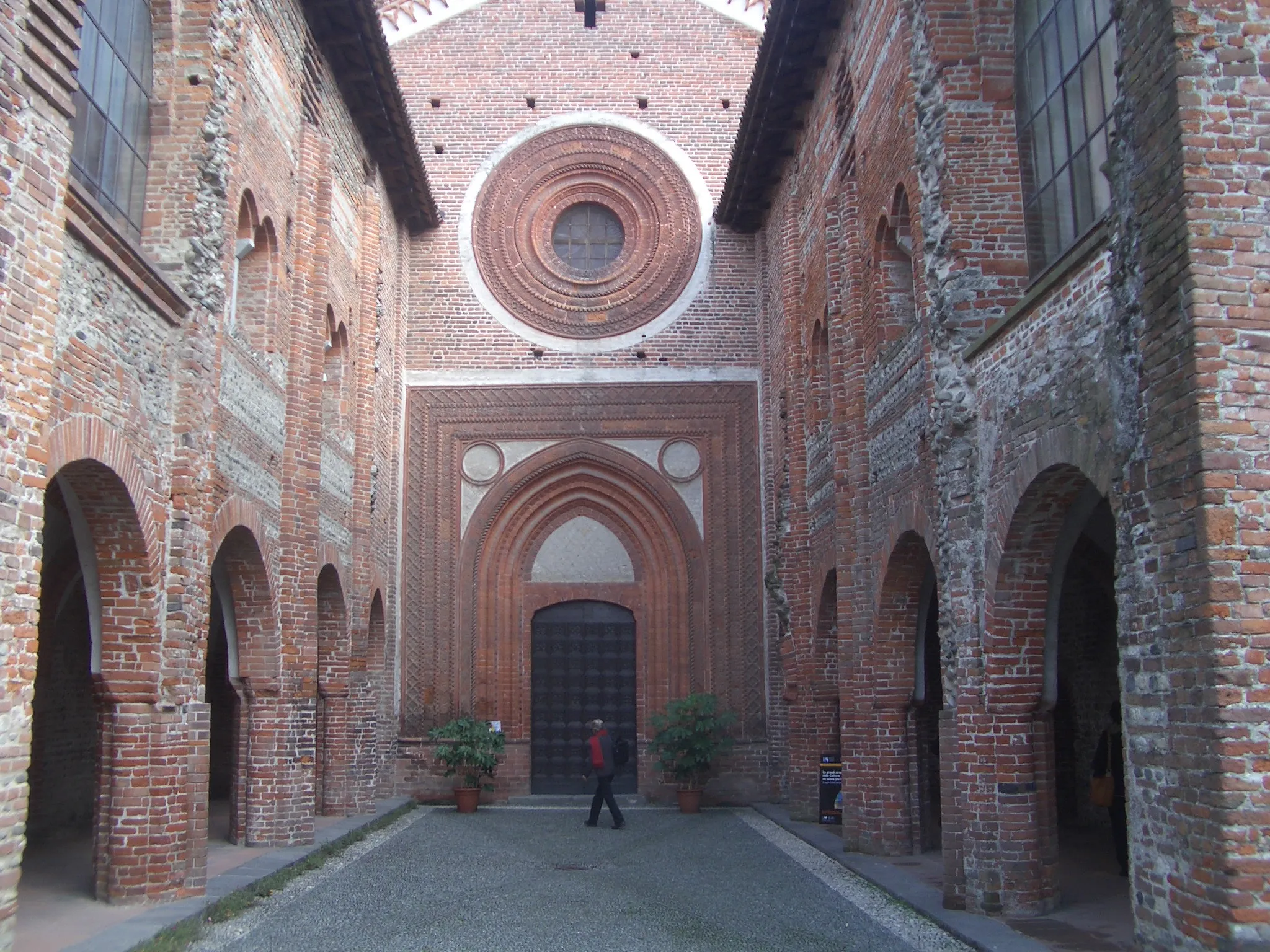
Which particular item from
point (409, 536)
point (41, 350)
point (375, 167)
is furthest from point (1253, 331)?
point (409, 536)

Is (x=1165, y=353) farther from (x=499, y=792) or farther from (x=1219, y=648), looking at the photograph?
(x=499, y=792)

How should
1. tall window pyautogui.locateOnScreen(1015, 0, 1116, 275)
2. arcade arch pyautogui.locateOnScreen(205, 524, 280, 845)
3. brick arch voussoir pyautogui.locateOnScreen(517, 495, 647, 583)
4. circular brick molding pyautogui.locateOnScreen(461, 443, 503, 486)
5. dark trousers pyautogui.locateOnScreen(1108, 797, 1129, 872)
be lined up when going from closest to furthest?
tall window pyautogui.locateOnScreen(1015, 0, 1116, 275) → dark trousers pyautogui.locateOnScreen(1108, 797, 1129, 872) → arcade arch pyautogui.locateOnScreen(205, 524, 280, 845) → circular brick molding pyautogui.locateOnScreen(461, 443, 503, 486) → brick arch voussoir pyautogui.locateOnScreen(517, 495, 647, 583)

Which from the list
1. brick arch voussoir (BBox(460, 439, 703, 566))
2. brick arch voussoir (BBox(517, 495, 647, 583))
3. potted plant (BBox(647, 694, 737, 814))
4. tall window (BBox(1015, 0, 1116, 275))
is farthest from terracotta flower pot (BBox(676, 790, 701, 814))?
tall window (BBox(1015, 0, 1116, 275))

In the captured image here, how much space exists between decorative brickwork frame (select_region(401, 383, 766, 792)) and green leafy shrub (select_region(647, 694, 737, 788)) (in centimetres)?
135

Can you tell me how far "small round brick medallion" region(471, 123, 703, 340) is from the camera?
20.0 m

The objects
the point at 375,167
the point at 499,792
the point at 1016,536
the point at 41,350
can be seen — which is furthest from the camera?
the point at 499,792

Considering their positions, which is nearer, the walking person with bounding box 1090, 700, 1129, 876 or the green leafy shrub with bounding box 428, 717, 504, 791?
the walking person with bounding box 1090, 700, 1129, 876

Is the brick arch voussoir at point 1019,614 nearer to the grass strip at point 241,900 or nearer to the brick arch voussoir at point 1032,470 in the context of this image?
the brick arch voussoir at point 1032,470

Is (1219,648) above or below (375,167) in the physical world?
below

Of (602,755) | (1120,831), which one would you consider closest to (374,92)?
(602,755)

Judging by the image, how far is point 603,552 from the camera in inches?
786

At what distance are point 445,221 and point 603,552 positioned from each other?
20.2ft

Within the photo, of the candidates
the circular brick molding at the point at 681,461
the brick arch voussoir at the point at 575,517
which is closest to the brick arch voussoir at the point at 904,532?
the circular brick molding at the point at 681,461

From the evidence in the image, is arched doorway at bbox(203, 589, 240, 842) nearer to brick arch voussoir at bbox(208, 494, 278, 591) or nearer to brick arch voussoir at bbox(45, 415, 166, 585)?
brick arch voussoir at bbox(208, 494, 278, 591)
